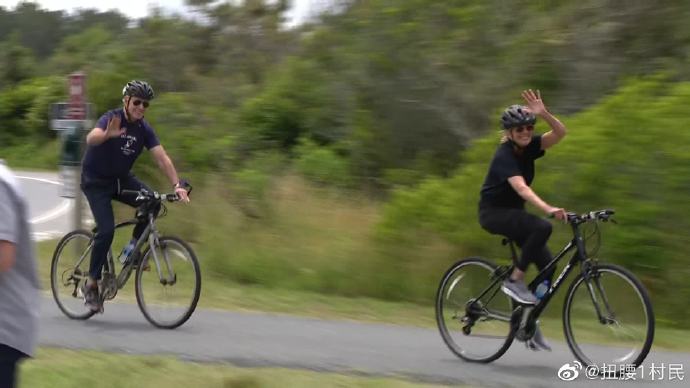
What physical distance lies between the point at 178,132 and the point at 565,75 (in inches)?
259

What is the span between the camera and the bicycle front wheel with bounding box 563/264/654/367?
21.6 ft

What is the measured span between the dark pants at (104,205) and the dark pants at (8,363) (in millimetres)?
4515

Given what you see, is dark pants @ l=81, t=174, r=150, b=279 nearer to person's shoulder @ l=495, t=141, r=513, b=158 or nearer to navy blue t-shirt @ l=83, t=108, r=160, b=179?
navy blue t-shirt @ l=83, t=108, r=160, b=179

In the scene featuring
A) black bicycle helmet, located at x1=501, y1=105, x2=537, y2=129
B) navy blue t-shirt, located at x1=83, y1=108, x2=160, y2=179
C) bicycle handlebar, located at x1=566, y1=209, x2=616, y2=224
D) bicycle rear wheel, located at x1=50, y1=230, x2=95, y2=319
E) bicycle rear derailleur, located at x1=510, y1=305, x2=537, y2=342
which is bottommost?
bicycle rear wheel, located at x1=50, y1=230, x2=95, y2=319

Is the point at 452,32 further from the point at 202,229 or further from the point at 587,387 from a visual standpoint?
the point at 587,387

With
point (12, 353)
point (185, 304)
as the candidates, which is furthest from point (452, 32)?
point (12, 353)

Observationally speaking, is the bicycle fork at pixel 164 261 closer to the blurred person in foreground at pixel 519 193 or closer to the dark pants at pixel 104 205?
the dark pants at pixel 104 205

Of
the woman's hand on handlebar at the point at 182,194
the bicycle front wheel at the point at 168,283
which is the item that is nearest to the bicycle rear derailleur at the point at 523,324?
the bicycle front wheel at the point at 168,283

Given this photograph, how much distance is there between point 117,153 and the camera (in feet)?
28.3

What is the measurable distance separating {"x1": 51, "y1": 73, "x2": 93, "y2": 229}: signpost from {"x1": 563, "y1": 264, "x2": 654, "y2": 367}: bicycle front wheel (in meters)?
6.96

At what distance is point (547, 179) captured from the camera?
1026 cm

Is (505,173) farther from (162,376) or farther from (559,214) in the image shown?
(162,376)

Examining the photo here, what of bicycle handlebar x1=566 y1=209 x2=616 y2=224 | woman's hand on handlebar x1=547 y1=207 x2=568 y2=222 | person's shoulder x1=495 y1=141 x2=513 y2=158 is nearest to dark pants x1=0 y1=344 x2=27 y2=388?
woman's hand on handlebar x1=547 y1=207 x2=568 y2=222

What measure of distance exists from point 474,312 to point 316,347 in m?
1.24
